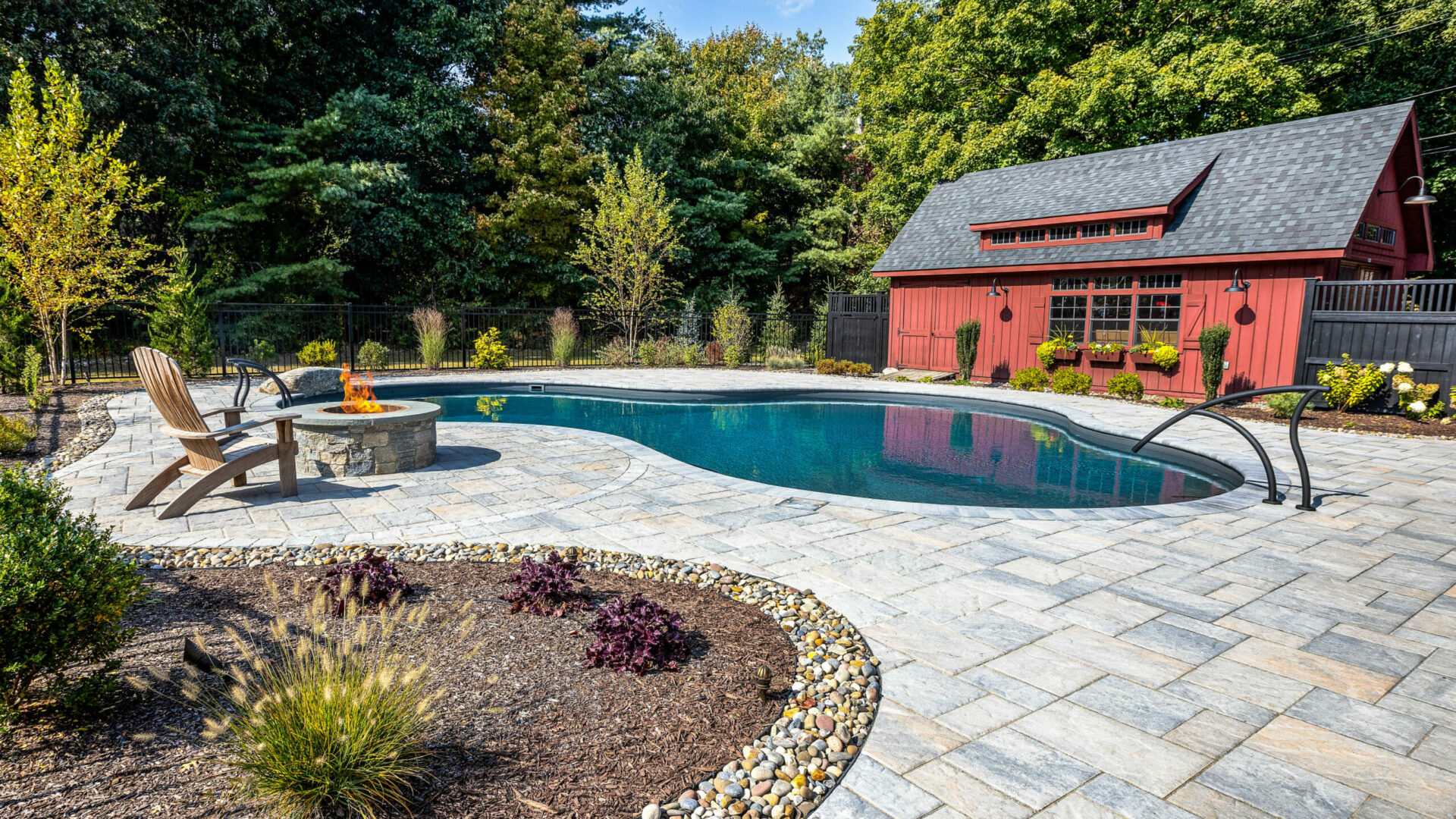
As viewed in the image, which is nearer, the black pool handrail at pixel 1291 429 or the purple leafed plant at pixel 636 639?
the purple leafed plant at pixel 636 639

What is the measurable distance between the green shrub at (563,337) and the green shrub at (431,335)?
98.3 inches

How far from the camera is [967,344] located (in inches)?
561

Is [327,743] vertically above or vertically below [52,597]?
below

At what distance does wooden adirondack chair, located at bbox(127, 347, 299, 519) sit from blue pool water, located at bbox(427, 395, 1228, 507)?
147 inches

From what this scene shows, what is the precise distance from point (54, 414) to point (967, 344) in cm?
1441

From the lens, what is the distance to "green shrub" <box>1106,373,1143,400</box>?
11547mm

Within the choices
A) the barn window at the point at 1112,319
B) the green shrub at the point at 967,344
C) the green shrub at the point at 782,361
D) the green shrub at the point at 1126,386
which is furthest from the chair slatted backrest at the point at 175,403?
the barn window at the point at 1112,319

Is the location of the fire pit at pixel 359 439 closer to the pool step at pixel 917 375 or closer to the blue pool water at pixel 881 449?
the blue pool water at pixel 881 449

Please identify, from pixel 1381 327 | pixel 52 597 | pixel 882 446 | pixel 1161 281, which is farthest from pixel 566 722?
pixel 1161 281

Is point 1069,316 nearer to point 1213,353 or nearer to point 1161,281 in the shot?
point 1161,281

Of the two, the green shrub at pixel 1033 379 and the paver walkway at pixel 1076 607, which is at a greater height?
the green shrub at pixel 1033 379

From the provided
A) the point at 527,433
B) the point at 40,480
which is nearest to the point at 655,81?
the point at 527,433

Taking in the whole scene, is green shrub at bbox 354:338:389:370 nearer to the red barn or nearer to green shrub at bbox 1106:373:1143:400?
the red barn

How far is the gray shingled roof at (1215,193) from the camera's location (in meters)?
10.8
